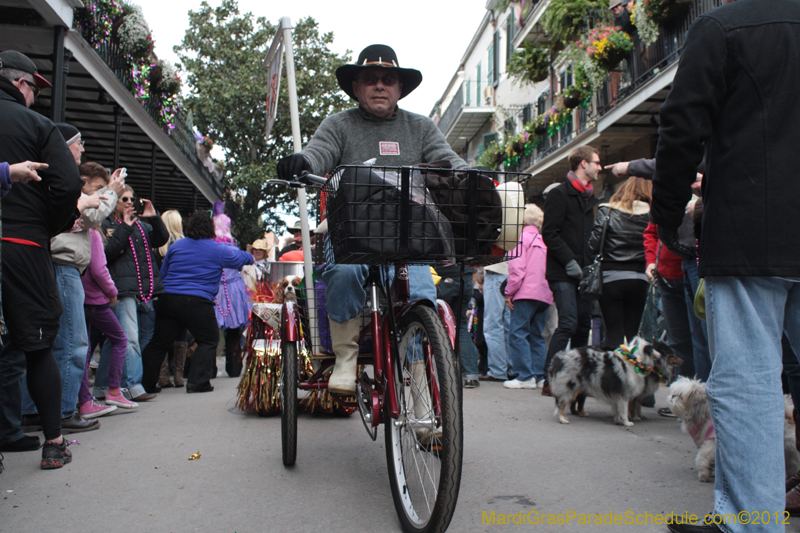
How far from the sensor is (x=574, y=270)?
6.51 m

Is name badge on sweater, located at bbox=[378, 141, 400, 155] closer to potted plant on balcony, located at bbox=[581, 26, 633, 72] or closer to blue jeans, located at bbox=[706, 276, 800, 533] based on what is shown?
blue jeans, located at bbox=[706, 276, 800, 533]

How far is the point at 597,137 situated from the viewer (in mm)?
15914

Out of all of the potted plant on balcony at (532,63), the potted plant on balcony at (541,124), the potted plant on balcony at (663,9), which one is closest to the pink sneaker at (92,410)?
the potted plant on balcony at (663,9)

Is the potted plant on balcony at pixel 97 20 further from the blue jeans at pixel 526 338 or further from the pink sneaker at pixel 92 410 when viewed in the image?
the blue jeans at pixel 526 338

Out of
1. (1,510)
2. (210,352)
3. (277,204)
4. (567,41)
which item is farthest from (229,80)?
(1,510)

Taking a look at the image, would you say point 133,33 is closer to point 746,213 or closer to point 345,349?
point 345,349

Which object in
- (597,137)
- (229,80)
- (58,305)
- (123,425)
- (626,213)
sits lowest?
(123,425)

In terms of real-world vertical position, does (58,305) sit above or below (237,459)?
above

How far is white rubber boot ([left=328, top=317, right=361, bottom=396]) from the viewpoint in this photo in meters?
3.56

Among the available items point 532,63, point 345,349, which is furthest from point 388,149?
point 532,63

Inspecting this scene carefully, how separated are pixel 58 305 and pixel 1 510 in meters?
1.26

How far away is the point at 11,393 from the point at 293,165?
2411 mm

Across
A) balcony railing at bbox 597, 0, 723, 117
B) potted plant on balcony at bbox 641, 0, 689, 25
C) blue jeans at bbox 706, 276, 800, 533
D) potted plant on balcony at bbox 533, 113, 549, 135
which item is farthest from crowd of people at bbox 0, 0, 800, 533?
potted plant on balcony at bbox 533, 113, 549, 135

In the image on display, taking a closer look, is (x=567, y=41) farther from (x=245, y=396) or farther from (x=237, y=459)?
(x=237, y=459)
